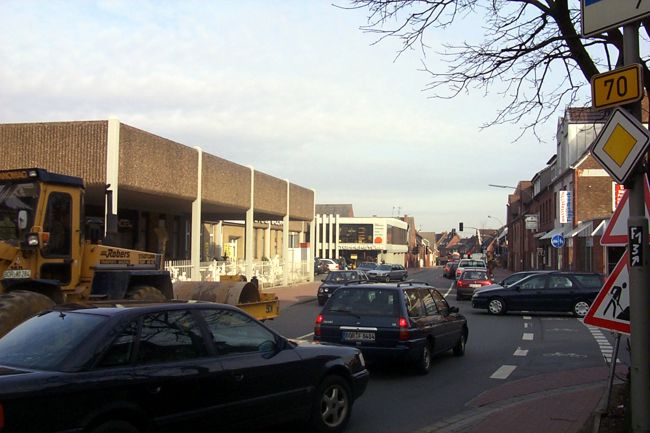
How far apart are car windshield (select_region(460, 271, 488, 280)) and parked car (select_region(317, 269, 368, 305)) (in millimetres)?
4811

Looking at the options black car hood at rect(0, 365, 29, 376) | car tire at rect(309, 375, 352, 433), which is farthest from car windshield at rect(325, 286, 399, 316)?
black car hood at rect(0, 365, 29, 376)

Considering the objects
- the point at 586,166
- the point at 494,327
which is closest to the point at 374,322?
the point at 494,327

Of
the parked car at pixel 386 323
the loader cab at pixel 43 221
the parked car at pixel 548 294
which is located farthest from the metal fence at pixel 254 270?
the loader cab at pixel 43 221

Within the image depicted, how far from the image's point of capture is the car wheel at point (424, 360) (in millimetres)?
10602

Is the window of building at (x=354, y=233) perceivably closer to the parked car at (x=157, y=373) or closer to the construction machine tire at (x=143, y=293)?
the construction machine tire at (x=143, y=293)

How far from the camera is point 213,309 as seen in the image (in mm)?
6094

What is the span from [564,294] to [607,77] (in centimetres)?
1774

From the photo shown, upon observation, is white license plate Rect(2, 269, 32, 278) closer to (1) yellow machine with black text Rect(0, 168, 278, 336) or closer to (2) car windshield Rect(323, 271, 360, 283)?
(1) yellow machine with black text Rect(0, 168, 278, 336)

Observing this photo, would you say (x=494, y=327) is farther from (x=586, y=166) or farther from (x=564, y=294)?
(x=586, y=166)

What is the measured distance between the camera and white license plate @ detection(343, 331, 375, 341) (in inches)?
412

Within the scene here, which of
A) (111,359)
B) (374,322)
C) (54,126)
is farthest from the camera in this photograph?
(54,126)

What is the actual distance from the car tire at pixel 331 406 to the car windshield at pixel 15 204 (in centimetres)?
510

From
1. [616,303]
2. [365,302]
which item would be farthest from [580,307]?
[616,303]

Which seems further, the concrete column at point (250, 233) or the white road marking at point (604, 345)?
the concrete column at point (250, 233)
